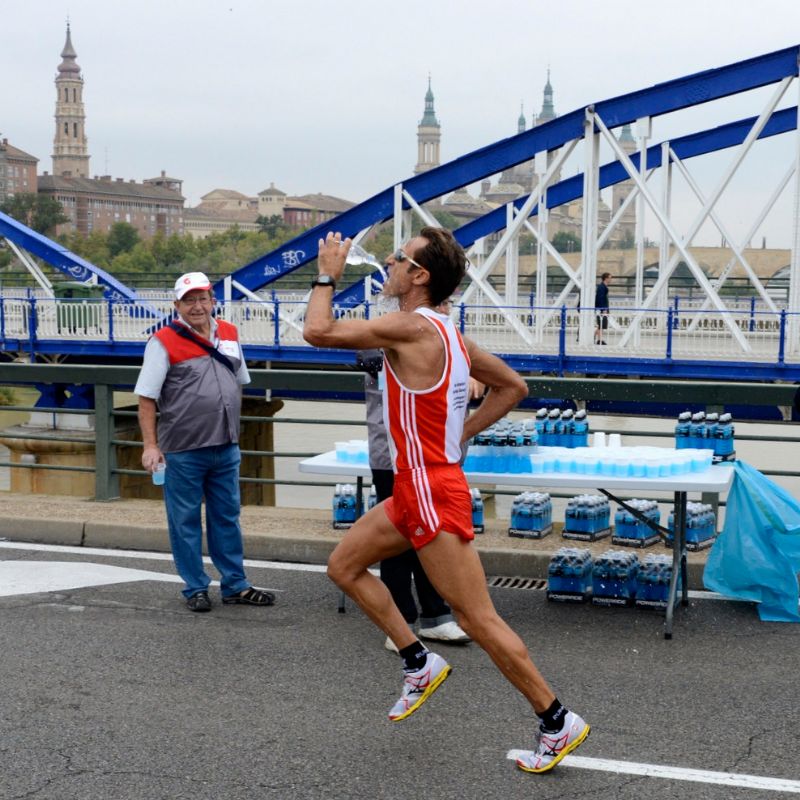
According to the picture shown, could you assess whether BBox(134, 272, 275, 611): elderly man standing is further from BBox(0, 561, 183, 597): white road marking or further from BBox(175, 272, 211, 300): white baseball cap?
BBox(0, 561, 183, 597): white road marking

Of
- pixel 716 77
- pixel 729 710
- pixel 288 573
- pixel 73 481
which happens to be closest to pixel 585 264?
pixel 716 77

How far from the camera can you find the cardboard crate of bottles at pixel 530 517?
7.70m

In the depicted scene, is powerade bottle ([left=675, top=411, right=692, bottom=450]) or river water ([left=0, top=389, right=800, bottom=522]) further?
river water ([left=0, top=389, right=800, bottom=522])

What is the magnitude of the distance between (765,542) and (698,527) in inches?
36.9

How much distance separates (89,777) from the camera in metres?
4.37

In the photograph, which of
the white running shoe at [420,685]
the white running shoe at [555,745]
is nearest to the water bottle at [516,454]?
the white running shoe at [420,685]

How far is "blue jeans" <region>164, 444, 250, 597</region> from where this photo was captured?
6.64m

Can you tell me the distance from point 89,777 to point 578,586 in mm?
3077

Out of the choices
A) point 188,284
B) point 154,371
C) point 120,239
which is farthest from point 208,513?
point 120,239

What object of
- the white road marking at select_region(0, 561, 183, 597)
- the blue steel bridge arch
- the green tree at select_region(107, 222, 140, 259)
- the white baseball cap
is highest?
the green tree at select_region(107, 222, 140, 259)

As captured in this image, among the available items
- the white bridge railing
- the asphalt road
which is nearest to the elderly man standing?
the asphalt road

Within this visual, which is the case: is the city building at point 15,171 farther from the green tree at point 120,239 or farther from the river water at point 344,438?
the river water at point 344,438

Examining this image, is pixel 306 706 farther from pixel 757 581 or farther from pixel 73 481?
pixel 73 481

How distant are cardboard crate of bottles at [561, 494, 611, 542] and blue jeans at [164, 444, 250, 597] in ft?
6.56
